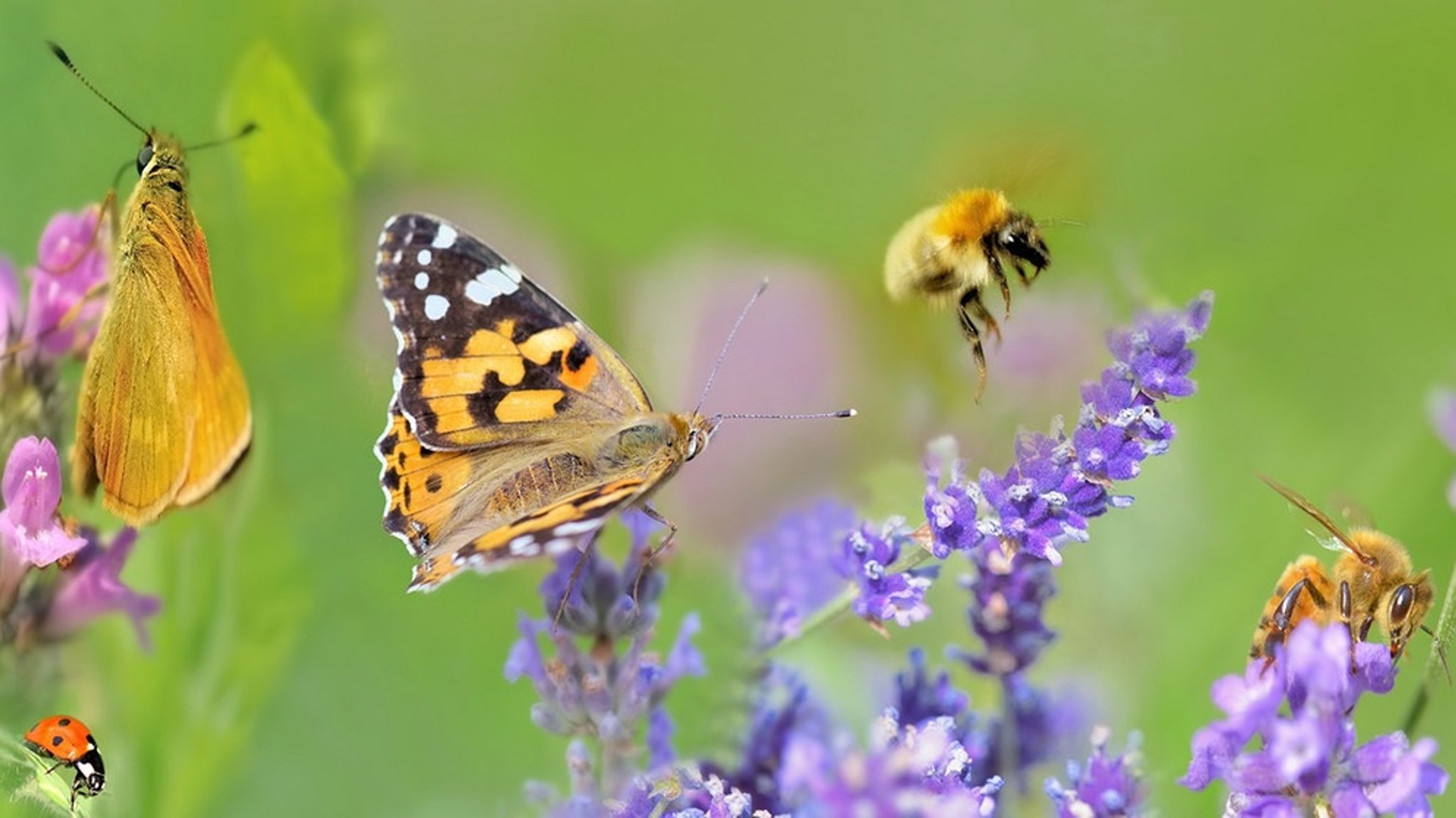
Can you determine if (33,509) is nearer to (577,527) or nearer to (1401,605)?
(577,527)

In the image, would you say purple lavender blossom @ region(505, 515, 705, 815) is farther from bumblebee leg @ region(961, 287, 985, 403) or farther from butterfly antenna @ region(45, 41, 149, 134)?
butterfly antenna @ region(45, 41, 149, 134)

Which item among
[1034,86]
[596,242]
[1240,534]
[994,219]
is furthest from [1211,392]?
[1034,86]

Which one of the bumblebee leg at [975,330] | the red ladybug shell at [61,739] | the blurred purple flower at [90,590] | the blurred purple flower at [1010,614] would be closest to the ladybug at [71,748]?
the red ladybug shell at [61,739]

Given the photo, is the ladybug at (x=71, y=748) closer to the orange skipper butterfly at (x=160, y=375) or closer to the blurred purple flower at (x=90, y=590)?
the blurred purple flower at (x=90, y=590)

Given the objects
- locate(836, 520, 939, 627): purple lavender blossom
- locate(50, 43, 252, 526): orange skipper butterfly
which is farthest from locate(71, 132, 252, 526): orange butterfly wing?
locate(836, 520, 939, 627): purple lavender blossom

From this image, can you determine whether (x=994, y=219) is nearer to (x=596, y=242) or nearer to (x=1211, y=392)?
(x=1211, y=392)
